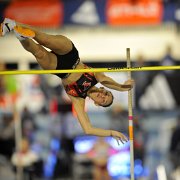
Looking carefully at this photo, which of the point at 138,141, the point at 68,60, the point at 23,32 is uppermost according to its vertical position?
the point at 23,32

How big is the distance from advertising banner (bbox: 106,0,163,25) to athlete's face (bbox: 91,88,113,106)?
4352 mm

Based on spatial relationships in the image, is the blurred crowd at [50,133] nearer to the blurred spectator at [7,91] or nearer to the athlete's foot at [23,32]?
the blurred spectator at [7,91]

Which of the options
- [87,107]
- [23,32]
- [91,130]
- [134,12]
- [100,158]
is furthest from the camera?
[87,107]

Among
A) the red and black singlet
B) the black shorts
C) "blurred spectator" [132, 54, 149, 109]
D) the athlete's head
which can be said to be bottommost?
"blurred spectator" [132, 54, 149, 109]

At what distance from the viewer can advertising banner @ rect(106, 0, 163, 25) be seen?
1030cm

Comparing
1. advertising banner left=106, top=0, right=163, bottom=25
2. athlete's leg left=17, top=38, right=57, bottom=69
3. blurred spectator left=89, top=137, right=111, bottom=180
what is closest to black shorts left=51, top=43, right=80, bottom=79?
athlete's leg left=17, top=38, right=57, bottom=69

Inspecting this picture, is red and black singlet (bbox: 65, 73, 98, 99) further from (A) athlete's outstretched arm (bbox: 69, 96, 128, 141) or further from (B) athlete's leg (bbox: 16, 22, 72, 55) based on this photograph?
(B) athlete's leg (bbox: 16, 22, 72, 55)

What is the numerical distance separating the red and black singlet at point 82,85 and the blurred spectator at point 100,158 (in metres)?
3.19

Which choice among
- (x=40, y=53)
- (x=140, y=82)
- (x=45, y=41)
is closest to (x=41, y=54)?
(x=40, y=53)

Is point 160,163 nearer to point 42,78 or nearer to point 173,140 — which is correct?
point 173,140

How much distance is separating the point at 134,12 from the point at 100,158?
251 cm

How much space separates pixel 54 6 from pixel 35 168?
261cm

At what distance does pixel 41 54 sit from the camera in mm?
5984

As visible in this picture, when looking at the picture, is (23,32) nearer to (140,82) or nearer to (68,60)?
(68,60)
